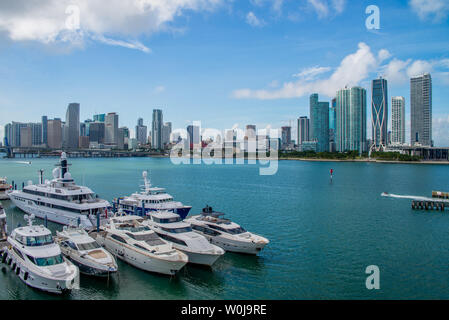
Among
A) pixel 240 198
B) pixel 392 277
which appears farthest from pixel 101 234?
pixel 240 198

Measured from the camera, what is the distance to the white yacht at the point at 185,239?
20000 mm

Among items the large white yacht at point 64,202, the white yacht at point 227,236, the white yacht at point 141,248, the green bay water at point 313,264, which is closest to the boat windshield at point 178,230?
the white yacht at point 141,248

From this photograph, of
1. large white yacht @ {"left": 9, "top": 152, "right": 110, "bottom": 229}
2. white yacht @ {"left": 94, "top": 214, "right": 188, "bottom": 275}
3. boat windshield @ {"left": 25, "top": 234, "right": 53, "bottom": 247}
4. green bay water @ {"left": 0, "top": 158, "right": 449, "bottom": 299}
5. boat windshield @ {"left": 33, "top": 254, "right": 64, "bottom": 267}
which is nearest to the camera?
boat windshield @ {"left": 33, "top": 254, "right": 64, "bottom": 267}

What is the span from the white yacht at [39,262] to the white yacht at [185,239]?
6175mm

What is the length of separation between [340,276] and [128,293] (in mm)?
12128

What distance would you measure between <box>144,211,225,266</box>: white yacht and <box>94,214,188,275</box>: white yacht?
2.89 ft

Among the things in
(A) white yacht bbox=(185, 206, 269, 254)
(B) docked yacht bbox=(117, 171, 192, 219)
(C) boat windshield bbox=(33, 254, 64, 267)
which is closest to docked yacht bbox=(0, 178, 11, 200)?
(B) docked yacht bbox=(117, 171, 192, 219)

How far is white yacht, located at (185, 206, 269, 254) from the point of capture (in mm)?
22297

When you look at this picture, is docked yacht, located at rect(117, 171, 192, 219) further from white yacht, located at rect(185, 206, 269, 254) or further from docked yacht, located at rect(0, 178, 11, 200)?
docked yacht, located at rect(0, 178, 11, 200)

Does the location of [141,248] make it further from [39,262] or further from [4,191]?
[4,191]

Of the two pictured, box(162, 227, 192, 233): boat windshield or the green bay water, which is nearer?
the green bay water

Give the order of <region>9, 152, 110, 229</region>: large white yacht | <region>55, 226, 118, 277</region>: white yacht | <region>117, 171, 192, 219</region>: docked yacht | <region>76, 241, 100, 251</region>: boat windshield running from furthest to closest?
<region>117, 171, 192, 219</region>: docked yacht → <region>9, 152, 110, 229</region>: large white yacht → <region>76, 241, 100, 251</region>: boat windshield → <region>55, 226, 118, 277</region>: white yacht

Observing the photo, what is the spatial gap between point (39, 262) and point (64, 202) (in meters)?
14.5
